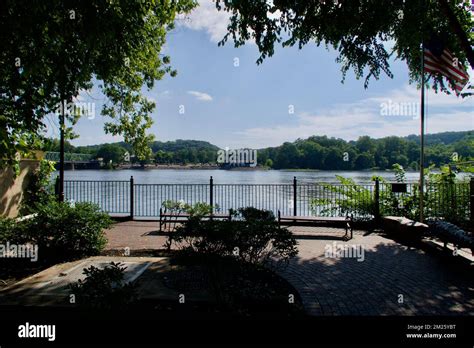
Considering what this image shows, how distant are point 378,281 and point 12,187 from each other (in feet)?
40.3

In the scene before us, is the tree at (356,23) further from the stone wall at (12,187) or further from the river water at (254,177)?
the stone wall at (12,187)

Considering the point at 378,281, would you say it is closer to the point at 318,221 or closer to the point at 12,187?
the point at 318,221

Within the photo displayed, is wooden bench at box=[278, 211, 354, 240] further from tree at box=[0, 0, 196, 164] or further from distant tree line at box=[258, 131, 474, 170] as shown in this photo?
distant tree line at box=[258, 131, 474, 170]

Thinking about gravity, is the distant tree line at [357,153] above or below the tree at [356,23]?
below

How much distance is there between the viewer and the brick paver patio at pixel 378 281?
4.35 metres

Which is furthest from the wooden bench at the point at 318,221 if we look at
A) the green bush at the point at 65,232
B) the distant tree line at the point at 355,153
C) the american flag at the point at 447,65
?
the distant tree line at the point at 355,153

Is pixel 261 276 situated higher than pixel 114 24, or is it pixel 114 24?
pixel 114 24

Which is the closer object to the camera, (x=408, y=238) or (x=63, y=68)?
(x=63, y=68)

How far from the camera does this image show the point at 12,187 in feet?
36.5

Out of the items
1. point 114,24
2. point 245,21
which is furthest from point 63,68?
point 245,21

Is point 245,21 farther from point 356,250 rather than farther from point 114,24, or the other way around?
point 356,250

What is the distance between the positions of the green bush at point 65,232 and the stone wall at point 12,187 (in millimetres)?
5086

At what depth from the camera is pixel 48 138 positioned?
8.73m

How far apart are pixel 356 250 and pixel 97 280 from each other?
6430 mm
